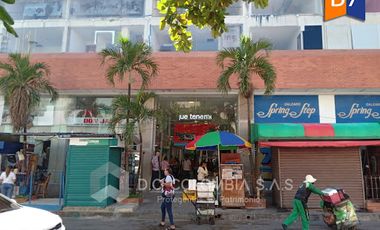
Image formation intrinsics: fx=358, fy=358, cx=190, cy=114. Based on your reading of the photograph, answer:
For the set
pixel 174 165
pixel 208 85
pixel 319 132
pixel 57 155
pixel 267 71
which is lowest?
pixel 174 165

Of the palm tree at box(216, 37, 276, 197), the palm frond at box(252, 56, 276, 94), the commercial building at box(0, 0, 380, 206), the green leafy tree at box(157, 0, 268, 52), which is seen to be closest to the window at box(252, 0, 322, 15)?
the commercial building at box(0, 0, 380, 206)

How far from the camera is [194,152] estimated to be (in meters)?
18.7

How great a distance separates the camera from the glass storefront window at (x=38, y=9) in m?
22.0

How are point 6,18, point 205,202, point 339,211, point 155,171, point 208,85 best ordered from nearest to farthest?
point 6,18 → point 339,211 → point 205,202 → point 155,171 → point 208,85

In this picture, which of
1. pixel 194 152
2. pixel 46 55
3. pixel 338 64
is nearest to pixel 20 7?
pixel 46 55

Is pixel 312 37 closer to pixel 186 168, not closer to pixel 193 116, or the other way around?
pixel 193 116

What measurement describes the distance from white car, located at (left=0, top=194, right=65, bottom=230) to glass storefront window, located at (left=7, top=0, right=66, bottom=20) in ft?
61.8

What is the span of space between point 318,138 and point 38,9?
59.7 ft

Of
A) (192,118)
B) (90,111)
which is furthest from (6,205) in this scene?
(192,118)

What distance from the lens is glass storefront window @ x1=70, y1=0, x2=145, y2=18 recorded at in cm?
2155

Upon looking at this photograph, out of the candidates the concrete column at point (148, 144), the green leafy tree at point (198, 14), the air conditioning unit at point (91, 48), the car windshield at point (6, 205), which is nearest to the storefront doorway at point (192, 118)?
the concrete column at point (148, 144)

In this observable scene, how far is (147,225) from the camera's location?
416 inches

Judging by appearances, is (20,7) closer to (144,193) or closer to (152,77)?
(152,77)

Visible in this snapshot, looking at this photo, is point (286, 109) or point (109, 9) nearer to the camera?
point (286, 109)
